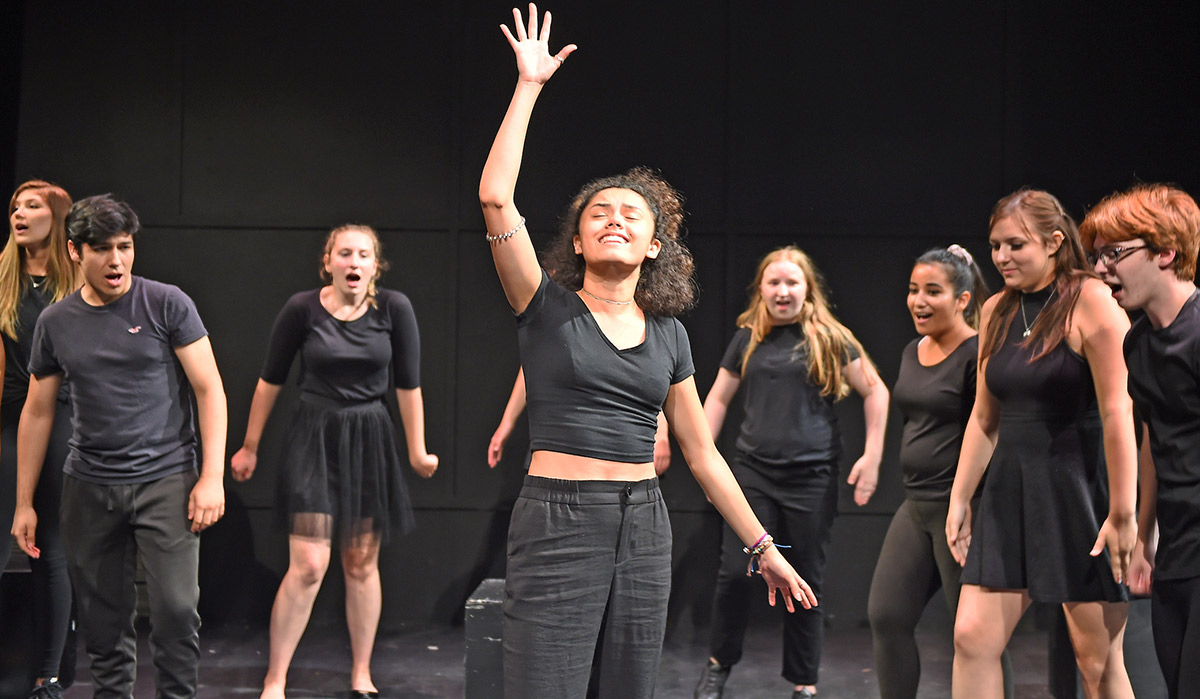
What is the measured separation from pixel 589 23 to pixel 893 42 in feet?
4.41

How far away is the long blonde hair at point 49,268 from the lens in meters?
3.37

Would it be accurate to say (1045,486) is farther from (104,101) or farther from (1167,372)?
(104,101)

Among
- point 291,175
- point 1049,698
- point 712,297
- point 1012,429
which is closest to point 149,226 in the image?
point 291,175

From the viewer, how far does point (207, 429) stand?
2.96m

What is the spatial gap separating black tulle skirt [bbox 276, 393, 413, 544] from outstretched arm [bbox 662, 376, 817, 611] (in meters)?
1.80

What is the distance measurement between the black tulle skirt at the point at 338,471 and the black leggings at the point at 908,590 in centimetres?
174

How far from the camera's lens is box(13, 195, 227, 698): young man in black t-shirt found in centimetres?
285

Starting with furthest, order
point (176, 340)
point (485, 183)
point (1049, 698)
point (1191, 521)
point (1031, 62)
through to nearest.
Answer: point (1031, 62) < point (1049, 698) < point (176, 340) < point (1191, 521) < point (485, 183)

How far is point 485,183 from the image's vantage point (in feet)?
6.35

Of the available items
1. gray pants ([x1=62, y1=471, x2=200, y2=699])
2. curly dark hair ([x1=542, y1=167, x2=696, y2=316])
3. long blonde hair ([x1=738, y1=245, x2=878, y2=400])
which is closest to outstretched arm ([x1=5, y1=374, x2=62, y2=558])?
gray pants ([x1=62, y1=471, x2=200, y2=699])

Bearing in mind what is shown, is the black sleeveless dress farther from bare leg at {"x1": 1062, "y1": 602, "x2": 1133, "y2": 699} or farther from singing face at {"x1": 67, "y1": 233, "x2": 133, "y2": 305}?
singing face at {"x1": 67, "y1": 233, "x2": 133, "y2": 305}

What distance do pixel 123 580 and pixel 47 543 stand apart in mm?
618

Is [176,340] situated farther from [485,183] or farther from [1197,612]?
[1197,612]

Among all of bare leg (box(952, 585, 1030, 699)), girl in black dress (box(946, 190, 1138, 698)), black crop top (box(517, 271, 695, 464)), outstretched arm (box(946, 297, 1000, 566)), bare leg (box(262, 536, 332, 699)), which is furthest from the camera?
bare leg (box(262, 536, 332, 699))
